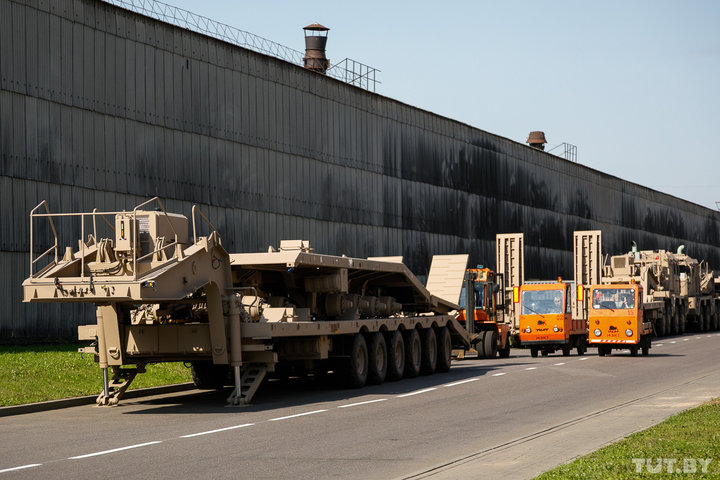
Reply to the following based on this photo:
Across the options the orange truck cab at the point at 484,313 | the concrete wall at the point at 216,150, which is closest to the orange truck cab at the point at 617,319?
the orange truck cab at the point at 484,313

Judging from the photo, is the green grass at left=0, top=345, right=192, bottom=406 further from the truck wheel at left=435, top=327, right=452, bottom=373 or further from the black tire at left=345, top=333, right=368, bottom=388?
the truck wheel at left=435, top=327, right=452, bottom=373

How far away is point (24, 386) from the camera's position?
2038cm

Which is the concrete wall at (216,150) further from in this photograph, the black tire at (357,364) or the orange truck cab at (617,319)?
the orange truck cab at (617,319)

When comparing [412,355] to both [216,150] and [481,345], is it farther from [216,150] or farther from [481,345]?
[216,150]

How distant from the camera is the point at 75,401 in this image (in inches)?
790

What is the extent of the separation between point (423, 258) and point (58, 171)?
24968mm

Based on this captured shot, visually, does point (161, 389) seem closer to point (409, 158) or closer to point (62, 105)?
point (62, 105)

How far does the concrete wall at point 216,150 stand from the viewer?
98.7 ft

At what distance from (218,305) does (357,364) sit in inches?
180

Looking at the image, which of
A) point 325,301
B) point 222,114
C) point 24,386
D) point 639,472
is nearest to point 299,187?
point 222,114

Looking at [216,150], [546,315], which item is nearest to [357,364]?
[546,315]

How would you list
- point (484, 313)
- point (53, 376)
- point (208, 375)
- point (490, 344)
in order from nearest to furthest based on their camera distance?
point (53, 376) → point (208, 375) → point (490, 344) → point (484, 313)

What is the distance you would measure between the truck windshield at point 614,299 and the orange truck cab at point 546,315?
3.34ft

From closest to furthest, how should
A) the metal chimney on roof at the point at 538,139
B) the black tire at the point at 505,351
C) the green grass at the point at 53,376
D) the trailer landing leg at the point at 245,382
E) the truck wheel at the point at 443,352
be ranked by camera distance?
1. the trailer landing leg at the point at 245,382
2. the green grass at the point at 53,376
3. the truck wheel at the point at 443,352
4. the black tire at the point at 505,351
5. the metal chimney on roof at the point at 538,139
